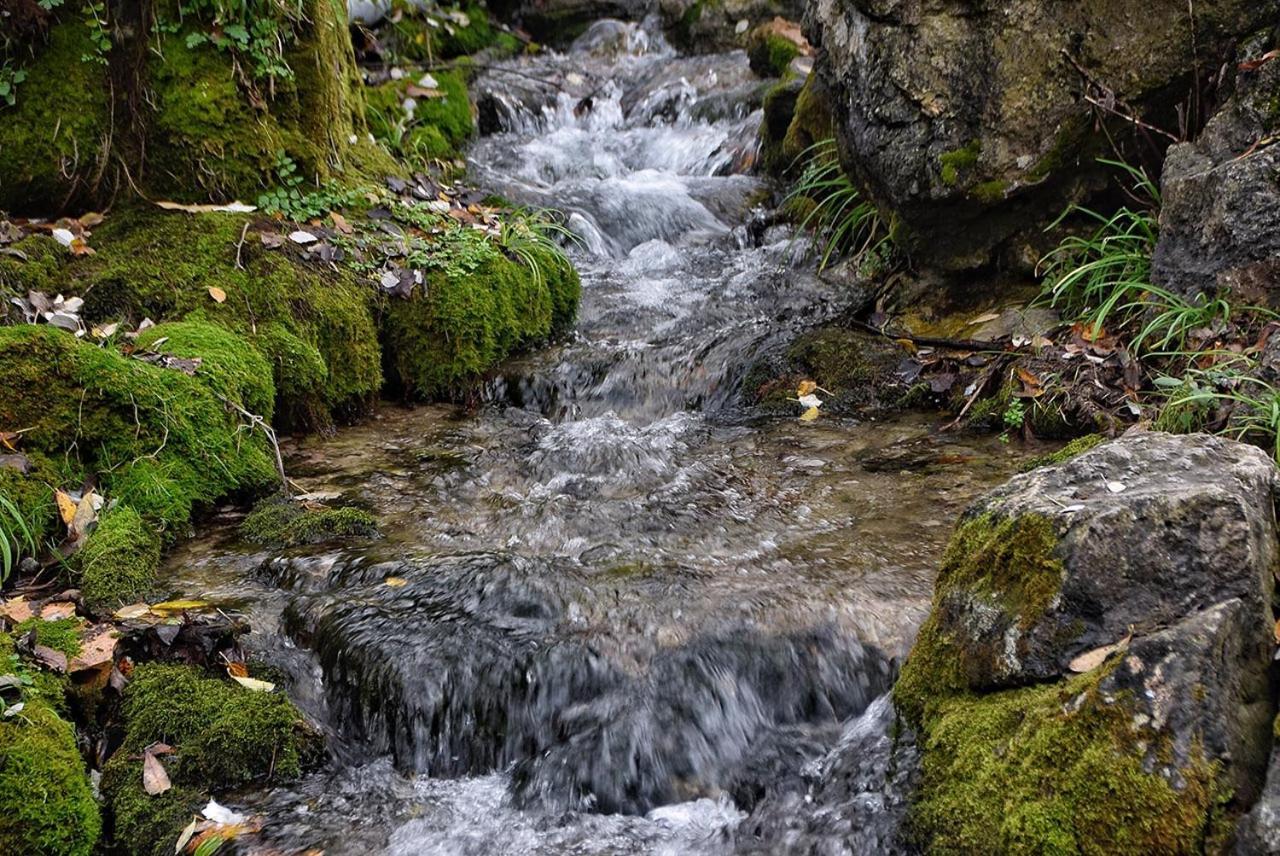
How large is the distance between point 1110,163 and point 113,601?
208 inches

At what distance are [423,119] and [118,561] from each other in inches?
252

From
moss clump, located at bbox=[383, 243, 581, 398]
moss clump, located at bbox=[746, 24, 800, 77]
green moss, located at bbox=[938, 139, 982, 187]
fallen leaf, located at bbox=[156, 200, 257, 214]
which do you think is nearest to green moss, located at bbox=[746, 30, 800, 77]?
moss clump, located at bbox=[746, 24, 800, 77]

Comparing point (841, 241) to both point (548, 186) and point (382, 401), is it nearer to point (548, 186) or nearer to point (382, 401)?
point (548, 186)

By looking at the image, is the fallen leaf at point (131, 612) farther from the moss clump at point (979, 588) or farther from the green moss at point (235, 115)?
the green moss at point (235, 115)

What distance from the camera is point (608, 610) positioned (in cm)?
323

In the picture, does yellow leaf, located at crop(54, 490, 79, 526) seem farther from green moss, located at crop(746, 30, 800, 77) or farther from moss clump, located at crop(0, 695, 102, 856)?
green moss, located at crop(746, 30, 800, 77)

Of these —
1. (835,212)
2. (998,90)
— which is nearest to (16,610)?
(998,90)

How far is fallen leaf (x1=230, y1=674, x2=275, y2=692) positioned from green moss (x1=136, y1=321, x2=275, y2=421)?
1.68 m

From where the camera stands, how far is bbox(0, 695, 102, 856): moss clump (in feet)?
7.26

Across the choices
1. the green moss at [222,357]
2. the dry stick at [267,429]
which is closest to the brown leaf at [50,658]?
the dry stick at [267,429]

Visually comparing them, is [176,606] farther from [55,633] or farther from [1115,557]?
[1115,557]

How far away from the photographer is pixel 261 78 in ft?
17.0

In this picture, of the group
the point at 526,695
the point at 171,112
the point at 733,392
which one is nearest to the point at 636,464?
the point at 733,392

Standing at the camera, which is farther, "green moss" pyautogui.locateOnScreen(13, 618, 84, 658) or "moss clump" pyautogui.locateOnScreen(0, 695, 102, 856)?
"green moss" pyautogui.locateOnScreen(13, 618, 84, 658)
